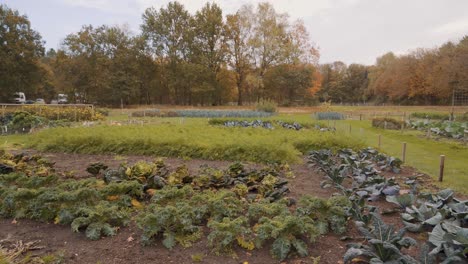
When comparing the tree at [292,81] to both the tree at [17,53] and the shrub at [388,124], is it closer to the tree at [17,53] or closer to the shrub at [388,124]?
the shrub at [388,124]

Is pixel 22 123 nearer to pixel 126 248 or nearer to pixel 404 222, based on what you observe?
pixel 126 248

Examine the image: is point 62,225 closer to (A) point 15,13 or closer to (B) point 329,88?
(A) point 15,13

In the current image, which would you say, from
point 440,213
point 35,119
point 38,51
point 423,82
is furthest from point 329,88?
point 440,213

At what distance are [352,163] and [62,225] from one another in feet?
17.1

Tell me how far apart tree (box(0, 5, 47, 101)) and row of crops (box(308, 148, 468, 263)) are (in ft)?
121

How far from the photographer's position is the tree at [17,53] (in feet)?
106

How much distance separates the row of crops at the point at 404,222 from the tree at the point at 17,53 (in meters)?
37.0

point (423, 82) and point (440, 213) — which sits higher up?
point (423, 82)

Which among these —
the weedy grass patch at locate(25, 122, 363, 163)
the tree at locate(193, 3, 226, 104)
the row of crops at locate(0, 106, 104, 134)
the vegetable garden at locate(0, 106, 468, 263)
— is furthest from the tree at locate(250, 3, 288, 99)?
the vegetable garden at locate(0, 106, 468, 263)

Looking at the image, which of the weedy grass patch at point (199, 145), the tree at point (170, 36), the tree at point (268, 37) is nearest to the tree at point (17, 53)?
the tree at point (170, 36)

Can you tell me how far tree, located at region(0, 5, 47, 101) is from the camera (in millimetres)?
32263

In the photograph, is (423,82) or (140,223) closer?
(140,223)

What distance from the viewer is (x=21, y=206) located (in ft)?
13.5

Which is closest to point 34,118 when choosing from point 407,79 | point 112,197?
point 112,197
